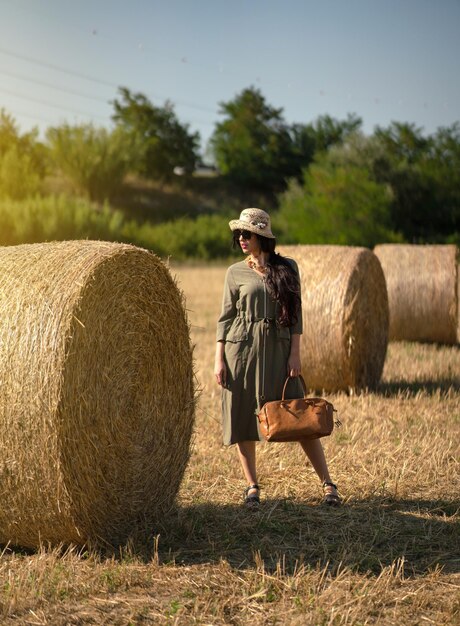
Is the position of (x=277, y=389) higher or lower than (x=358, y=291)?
lower

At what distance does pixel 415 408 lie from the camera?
28.6 feet

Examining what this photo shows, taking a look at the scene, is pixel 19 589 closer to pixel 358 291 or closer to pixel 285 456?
pixel 285 456

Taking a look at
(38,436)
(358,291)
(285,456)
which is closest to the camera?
(38,436)

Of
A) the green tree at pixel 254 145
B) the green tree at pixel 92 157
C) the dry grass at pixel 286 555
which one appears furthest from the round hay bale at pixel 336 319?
the green tree at pixel 254 145

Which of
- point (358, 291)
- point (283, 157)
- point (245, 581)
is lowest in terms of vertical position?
point (245, 581)

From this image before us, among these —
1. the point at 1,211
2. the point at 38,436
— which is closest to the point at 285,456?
the point at 38,436

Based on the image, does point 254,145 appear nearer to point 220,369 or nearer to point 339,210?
point 339,210

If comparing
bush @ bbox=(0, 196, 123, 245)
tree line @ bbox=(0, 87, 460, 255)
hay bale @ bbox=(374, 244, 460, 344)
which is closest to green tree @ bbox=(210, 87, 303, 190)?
tree line @ bbox=(0, 87, 460, 255)

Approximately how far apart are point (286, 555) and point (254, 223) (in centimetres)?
205

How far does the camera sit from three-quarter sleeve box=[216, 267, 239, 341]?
236 inches

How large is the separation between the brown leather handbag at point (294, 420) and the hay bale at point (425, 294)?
25.5ft

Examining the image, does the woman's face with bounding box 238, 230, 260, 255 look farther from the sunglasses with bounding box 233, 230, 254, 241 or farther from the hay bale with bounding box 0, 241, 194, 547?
the hay bale with bounding box 0, 241, 194, 547

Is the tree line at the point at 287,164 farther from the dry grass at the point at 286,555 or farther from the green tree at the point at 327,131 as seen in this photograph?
the dry grass at the point at 286,555

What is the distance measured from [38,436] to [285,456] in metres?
2.78
